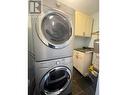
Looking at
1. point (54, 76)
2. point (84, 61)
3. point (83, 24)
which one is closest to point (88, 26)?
point (83, 24)

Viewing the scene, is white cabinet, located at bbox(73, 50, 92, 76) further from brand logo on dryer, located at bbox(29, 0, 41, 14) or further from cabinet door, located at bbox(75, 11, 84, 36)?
brand logo on dryer, located at bbox(29, 0, 41, 14)

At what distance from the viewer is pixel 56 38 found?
129 cm

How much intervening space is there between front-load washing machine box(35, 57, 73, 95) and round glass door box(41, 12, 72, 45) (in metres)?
0.27

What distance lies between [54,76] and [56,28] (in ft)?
1.97

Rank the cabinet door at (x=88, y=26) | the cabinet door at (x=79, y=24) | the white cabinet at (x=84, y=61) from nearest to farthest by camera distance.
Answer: the white cabinet at (x=84, y=61) → the cabinet door at (x=79, y=24) → the cabinet door at (x=88, y=26)

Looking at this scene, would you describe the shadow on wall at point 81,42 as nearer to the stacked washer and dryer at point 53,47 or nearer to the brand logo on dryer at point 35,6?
the stacked washer and dryer at point 53,47

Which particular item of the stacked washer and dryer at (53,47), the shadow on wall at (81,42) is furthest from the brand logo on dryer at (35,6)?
the shadow on wall at (81,42)

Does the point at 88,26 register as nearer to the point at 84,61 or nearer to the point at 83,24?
the point at 83,24

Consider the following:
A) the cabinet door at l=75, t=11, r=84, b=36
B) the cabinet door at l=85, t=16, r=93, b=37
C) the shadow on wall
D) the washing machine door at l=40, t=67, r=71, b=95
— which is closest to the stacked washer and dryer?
the washing machine door at l=40, t=67, r=71, b=95

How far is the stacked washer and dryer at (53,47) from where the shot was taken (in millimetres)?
1146
